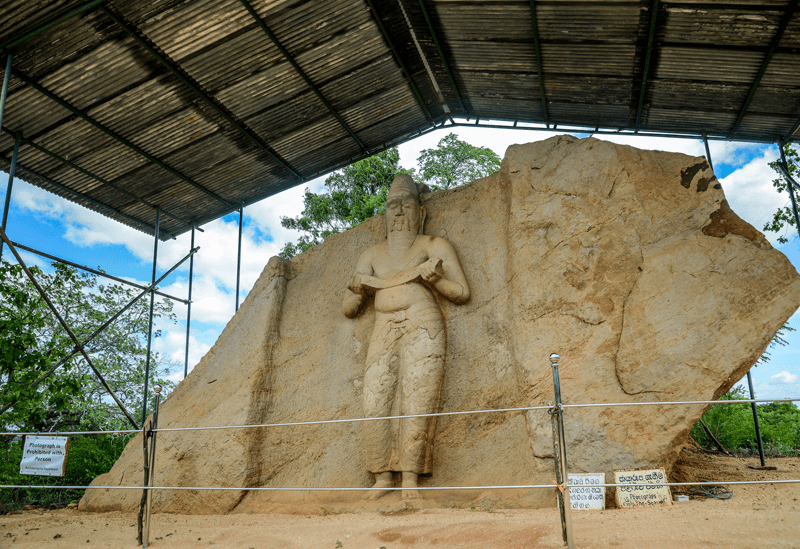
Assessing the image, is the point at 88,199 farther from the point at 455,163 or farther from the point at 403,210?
the point at 455,163

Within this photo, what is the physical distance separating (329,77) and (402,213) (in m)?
2.51

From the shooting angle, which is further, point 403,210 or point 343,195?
point 343,195

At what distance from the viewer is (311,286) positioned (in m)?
8.05

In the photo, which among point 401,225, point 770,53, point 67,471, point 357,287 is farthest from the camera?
point 67,471

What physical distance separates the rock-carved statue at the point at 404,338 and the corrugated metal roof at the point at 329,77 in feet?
7.96

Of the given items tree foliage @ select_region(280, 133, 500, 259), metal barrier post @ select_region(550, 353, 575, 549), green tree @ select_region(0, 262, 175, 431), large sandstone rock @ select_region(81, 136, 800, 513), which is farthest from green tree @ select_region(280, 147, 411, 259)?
metal barrier post @ select_region(550, 353, 575, 549)

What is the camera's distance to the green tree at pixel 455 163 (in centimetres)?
1733

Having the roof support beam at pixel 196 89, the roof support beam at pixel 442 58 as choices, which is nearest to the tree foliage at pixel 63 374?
the roof support beam at pixel 196 89

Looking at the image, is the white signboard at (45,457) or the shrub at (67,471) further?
the shrub at (67,471)

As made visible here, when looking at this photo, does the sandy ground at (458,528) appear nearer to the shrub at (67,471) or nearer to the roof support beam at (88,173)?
the shrub at (67,471)

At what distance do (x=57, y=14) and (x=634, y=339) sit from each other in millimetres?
6800

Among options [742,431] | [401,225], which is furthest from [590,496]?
[742,431]

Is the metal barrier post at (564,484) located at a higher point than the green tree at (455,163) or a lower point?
lower

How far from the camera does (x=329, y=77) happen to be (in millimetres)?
8242
